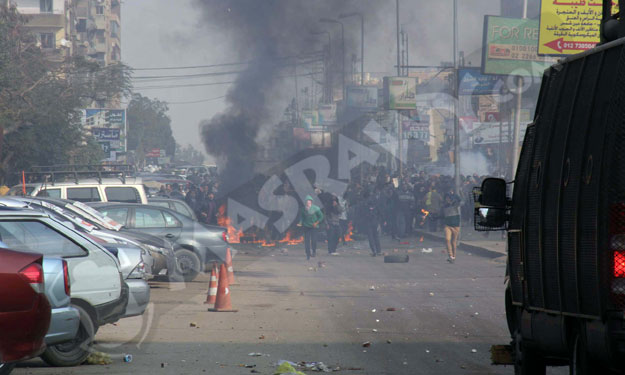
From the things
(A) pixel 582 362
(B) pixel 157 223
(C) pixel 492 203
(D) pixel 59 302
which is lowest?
(B) pixel 157 223

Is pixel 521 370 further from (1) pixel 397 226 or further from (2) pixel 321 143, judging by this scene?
(2) pixel 321 143

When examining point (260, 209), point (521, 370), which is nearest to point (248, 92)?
point (260, 209)

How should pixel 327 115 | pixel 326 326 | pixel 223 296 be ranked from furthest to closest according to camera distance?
1. pixel 327 115
2. pixel 223 296
3. pixel 326 326

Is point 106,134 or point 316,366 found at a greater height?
point 106,134

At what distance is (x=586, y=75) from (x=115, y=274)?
5.14m

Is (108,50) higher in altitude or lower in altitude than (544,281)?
higher

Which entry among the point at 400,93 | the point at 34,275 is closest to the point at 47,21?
the point at 400,93

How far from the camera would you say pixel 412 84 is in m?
33.8

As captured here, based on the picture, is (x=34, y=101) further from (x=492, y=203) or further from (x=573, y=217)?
(x=573, y=217)

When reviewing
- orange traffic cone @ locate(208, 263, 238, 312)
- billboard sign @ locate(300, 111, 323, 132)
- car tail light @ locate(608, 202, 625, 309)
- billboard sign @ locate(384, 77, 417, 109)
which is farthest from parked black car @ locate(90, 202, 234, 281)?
billboard sign @ locate(300, 111, 323, 132)

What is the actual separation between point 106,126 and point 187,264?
33660 millimetres

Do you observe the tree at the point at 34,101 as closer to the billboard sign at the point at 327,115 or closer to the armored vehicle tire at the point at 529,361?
the billboard sign at the point at 327,115

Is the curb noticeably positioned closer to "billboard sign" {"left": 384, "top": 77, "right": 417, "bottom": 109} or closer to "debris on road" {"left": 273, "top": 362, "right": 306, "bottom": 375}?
"billboard sign" {"left": 384, "top": 77, "right": 417, "bottom": 109}

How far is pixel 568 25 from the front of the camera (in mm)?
24500
